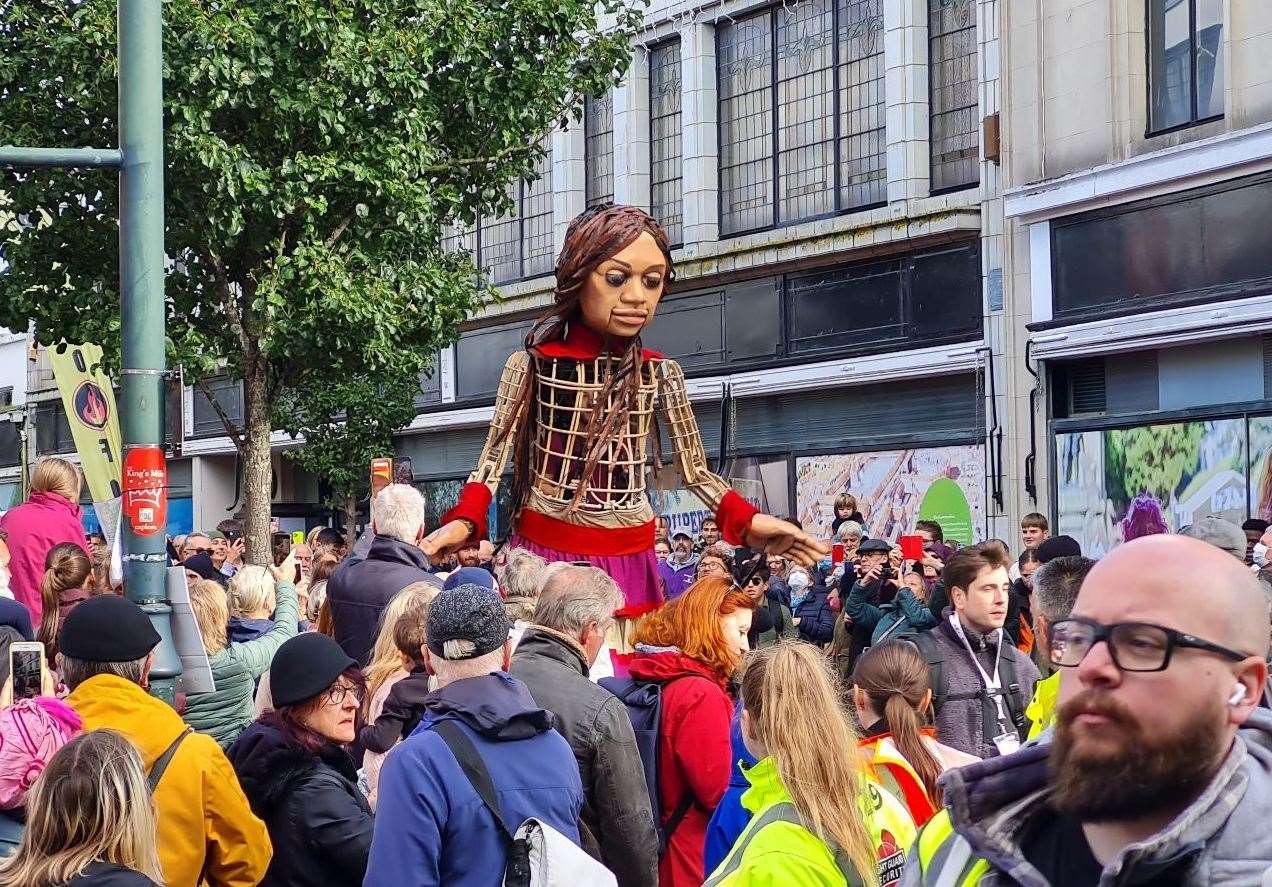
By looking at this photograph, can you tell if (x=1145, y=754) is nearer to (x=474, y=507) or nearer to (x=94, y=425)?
(x=474, y=507)

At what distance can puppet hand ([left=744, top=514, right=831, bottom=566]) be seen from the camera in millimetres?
8477

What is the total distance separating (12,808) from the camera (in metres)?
5.00

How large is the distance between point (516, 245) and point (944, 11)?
9.41 m

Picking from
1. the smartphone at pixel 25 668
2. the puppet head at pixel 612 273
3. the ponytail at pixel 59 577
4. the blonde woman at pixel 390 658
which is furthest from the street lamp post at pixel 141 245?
the smartphone at pixel 25 668

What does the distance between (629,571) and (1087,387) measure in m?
11.2

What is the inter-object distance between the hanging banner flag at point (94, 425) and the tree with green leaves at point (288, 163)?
1.30 feet

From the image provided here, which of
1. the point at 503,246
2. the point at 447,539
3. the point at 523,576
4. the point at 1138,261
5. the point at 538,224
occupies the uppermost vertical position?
the point at 538,224

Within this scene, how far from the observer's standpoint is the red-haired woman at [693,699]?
600 centimetres

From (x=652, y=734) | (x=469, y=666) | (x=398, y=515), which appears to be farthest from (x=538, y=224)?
(x=469, y=666)

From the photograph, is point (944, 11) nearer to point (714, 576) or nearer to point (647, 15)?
point (647, 15)

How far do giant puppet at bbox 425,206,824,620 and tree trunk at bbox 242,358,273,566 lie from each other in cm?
899

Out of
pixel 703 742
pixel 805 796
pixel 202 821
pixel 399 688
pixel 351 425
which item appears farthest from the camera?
pixel 351 425

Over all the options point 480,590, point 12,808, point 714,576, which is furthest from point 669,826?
point 12,808

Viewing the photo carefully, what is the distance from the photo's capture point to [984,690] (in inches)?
283
